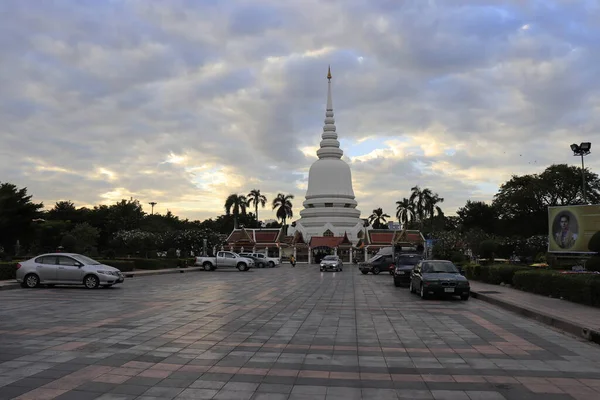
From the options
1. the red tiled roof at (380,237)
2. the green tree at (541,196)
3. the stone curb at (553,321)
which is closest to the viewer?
the stone curb at (553,321)

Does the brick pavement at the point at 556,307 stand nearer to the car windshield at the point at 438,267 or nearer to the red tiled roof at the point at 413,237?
the car windshield at the point at 438,267

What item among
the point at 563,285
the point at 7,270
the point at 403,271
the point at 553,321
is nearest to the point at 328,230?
the point at 403,271

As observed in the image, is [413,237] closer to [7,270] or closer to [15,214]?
[15,214]

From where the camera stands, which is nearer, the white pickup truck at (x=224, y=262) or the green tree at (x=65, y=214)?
the white pickup truck at (x=224, y=262)

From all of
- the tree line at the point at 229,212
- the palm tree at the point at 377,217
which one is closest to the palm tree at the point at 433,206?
the tree line at the point at 229,212

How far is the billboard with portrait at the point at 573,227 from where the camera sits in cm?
3092

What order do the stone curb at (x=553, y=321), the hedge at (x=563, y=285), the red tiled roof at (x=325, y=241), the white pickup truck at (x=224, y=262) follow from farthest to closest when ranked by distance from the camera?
the red tiled roof at (x=325, y=241), the white pickup truck at (x=224, y=262), the hedge at (x=563, y=285), the stone curb at (x=553, y=321)

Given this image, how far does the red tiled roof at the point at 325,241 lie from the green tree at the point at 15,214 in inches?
1480

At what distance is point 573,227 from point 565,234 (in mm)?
857

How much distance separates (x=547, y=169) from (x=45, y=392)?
6601 cm

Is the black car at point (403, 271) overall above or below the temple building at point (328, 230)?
below

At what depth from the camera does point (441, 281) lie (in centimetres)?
1755

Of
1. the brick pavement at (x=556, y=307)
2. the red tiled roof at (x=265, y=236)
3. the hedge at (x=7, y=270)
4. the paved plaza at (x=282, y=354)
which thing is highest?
the red tiled roof at (x=265, y=236)

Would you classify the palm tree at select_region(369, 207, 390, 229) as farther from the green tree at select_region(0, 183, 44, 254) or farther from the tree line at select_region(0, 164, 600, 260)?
the green tree at select_region(0, 183, 44, 254)
